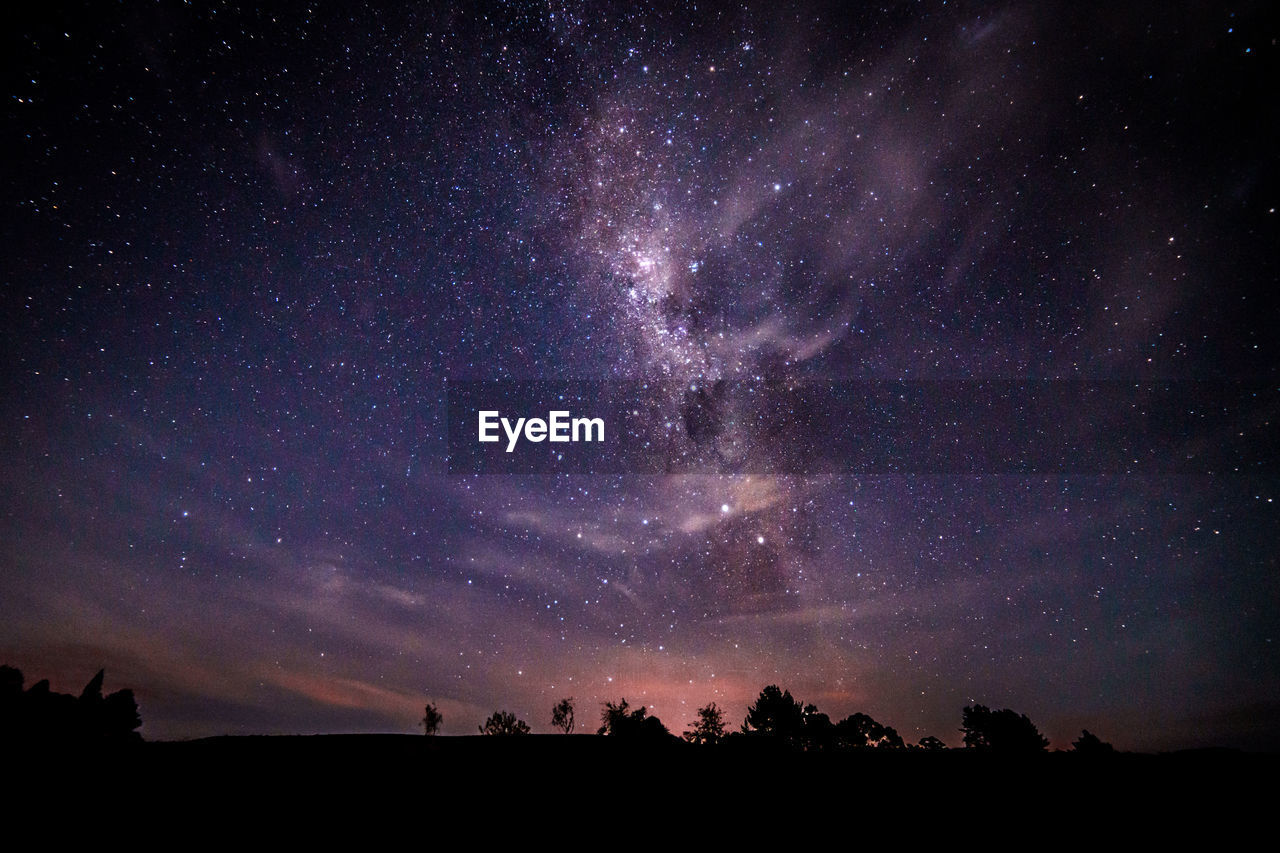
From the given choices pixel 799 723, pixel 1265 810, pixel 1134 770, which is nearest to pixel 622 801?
pixel 1134 770

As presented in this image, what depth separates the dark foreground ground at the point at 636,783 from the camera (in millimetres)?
3928

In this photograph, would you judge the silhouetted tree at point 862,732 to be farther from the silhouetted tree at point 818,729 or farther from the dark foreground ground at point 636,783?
the dark foreground ground at point 636,783

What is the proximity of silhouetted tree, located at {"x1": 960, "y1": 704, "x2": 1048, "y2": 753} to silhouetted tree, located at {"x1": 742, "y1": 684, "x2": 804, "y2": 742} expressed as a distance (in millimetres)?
14073

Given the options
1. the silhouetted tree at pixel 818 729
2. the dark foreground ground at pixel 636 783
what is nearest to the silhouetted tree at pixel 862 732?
the silhouetted tree at pixel 818 729

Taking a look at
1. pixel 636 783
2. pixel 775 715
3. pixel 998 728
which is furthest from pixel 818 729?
pixel 636 783

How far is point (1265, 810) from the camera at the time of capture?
389 centimetres

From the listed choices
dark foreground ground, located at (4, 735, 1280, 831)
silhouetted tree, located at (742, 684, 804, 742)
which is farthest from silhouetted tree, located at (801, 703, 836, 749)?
dark foreground ground, located at (4, 735, 1280, 831)

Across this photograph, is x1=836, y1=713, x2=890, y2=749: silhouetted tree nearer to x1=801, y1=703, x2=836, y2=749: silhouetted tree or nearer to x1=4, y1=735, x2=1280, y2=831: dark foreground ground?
x1=801, y1=703, x2=836, y2=749: silhouetted tree

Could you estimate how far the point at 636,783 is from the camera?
4449 millimetres

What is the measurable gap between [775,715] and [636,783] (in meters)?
51.2

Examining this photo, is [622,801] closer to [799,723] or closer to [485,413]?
[485,413]

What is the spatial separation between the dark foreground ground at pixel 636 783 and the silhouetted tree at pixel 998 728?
35631mm

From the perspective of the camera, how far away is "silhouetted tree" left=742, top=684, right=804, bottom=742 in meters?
46.2

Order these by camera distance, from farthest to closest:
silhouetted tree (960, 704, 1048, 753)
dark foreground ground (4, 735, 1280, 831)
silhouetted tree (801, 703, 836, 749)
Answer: silhouetted tree (801, 703, 836, 749)
silhouetted tree (960, 704, 1048, 753)
dark foreground ground (4, 735, 1280, 831)
